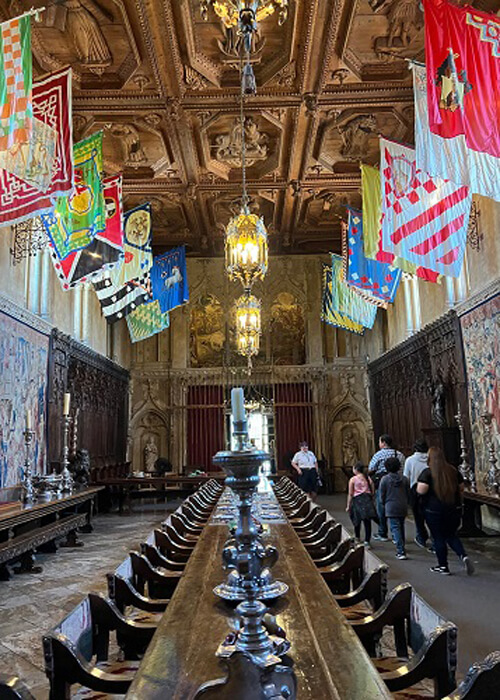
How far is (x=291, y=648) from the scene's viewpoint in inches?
76.7

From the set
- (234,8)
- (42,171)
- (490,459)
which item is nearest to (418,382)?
(490,459)

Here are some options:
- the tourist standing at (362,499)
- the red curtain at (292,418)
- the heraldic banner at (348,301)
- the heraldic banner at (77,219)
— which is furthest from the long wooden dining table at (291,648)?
the red curtain at (292,418)

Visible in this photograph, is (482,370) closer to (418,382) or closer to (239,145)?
(418,382)

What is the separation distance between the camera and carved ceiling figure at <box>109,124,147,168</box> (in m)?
11.4

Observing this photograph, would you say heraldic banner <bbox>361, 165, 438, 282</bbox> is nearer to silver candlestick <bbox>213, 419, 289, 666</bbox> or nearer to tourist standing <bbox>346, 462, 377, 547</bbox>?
tourist standing <bbox>346, 462, 377, 547</bbox>

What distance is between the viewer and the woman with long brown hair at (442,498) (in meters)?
6.09

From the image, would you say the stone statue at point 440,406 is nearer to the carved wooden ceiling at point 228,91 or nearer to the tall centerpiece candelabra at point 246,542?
the carved wooden ceiling at point 228,91

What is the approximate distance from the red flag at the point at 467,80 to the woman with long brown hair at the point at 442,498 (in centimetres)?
351

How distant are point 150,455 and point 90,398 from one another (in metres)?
4.40

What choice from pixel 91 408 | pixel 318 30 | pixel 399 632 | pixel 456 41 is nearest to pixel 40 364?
pixel 91 408

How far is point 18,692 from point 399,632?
6.30ft

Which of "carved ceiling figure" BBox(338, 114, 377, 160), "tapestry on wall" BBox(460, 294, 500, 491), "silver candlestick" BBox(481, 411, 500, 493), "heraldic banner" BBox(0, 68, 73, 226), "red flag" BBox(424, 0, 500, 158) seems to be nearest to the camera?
"red flag" BBox(424, 0, 500, 158)

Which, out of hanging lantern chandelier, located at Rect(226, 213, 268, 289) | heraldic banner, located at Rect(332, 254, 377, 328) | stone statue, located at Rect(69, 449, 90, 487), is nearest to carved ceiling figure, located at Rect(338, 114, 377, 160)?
heraldic banner, located at Rect(332, 254, 377, 328)

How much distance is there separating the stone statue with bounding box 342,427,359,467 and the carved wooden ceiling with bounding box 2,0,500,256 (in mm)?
8296
